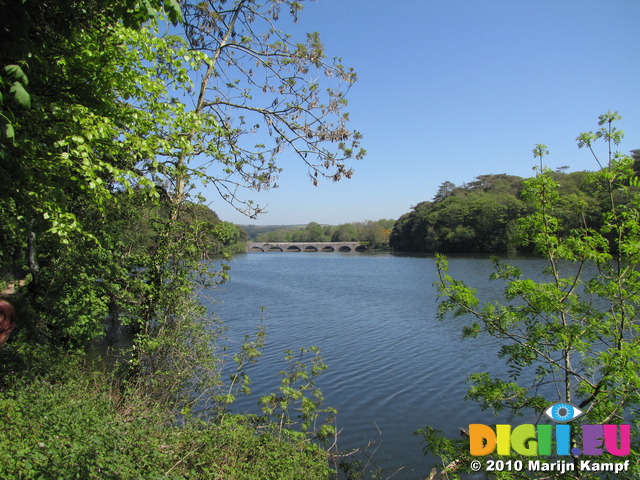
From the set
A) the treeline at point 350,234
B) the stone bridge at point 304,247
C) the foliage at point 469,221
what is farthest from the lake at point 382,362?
the stone bridge at point 304,247

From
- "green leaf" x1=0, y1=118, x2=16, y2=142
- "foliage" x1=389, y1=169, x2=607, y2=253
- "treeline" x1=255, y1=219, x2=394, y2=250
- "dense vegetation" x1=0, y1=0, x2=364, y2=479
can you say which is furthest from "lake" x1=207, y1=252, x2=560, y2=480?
"treeline" x1=255, y1=219, x2=394, y2=250

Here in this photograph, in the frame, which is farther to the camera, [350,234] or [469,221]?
[350,234]

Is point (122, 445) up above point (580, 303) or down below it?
below

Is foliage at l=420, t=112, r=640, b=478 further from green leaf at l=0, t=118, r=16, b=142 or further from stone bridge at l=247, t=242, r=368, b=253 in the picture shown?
stone bridge at l=247, t=242, r=368, b=253

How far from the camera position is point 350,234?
15488 cm

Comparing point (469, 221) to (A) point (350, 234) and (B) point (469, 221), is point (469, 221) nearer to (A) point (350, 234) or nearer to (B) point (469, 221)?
(B) point (469, 221)

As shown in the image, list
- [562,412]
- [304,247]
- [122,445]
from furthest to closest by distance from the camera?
[304,247] → [562,412] → [122,445]

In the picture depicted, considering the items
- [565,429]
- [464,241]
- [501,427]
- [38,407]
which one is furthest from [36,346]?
[464,241]

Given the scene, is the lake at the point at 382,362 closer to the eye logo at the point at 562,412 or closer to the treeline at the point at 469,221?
the eye logo at the point at 562,412

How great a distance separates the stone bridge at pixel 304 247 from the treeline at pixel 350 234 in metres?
3.92

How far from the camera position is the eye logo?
5.09 meters

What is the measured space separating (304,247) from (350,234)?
1705 cm

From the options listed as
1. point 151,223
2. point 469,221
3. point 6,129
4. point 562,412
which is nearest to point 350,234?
point 469,221

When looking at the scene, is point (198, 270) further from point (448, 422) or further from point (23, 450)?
point (448, 422)
